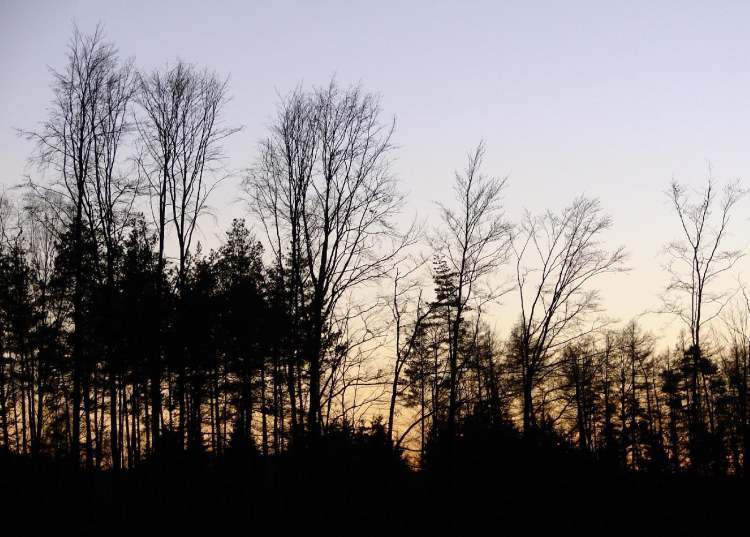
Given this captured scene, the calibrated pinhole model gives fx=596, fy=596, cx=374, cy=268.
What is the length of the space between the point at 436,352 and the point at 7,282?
21588 mm

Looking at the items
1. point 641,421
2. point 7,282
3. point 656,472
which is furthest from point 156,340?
point 641,421

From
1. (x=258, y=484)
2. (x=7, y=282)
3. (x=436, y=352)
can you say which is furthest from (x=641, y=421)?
(x=7, y=282)

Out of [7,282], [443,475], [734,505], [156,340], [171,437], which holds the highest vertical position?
[7,282]

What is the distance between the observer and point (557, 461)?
1328cm

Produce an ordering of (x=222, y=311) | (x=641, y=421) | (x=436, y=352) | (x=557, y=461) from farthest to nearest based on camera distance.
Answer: (x=641, y=421) → (x=436, y=352) → (x=222, y=311) → (x=557, y=461)

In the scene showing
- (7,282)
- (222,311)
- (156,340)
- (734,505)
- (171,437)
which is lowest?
(734,505)

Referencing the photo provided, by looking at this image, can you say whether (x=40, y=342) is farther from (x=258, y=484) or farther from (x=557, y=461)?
(x=557, y=461)

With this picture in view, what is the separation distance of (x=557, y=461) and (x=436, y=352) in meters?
20.6

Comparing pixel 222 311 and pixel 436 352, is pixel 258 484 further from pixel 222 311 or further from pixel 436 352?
pixel 436 352

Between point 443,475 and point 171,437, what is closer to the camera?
point 443,475

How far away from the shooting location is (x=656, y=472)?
45.0ft

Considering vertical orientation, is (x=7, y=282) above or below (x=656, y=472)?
above

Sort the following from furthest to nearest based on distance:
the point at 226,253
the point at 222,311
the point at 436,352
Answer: the point at 436,352 → the point at 226,253 → the point at 222,311

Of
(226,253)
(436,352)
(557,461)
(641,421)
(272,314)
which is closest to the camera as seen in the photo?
(557,461)
